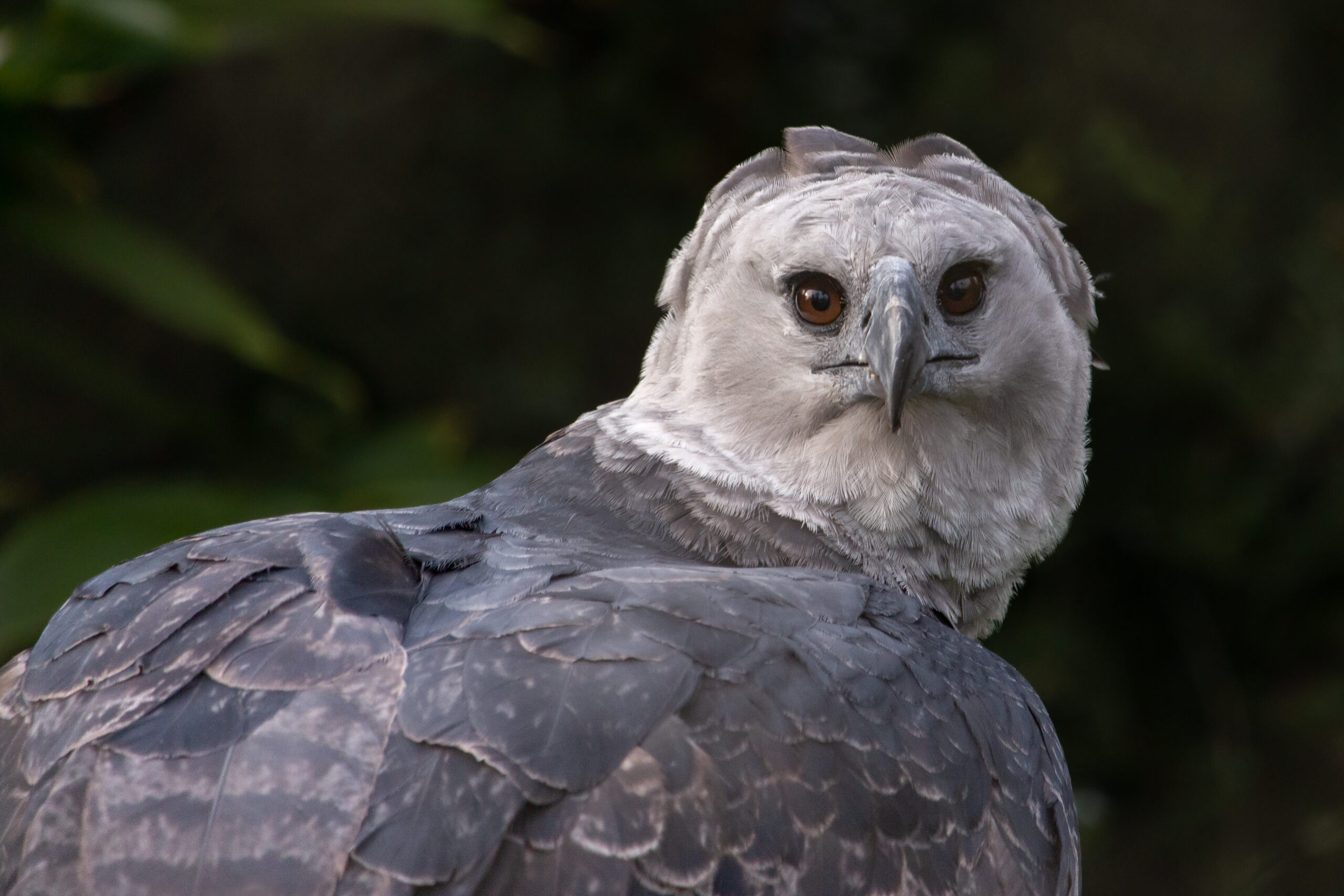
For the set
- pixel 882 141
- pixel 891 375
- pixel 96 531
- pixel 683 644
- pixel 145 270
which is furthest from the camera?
pixel 882 141

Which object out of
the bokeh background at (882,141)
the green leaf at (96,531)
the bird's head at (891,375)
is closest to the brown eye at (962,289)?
the bird's head at (891,375)

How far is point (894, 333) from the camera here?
2.31 meters

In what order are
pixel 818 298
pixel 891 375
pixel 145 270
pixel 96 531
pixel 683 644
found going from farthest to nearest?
pixel 145 270 < pixel 96 531 < pixel 818 298 < pixel 891 375 < pixel 683 644

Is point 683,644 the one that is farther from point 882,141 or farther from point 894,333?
point 882,141

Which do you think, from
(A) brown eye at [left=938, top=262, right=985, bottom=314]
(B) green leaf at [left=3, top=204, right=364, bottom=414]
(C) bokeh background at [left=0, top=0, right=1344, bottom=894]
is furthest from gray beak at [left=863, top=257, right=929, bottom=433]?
(C) bokeh background at [left=0, top=0, right=1344, bottom=894]

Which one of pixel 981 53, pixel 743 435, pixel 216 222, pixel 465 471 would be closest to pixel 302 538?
pixel 743 435

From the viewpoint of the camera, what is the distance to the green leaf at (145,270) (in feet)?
13.1

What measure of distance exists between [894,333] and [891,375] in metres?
0.08

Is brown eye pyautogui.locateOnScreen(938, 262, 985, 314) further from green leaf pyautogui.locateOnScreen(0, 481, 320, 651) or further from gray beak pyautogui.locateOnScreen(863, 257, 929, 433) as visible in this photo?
green leaf pyautogui.locateOnScreen(0, 481, 320, 651)

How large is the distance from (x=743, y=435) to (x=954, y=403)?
0.41 metres

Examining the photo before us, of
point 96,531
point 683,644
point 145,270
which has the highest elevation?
point 683,644

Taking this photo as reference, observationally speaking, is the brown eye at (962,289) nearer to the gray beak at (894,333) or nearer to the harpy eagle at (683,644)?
the harpy eagle at (683,644)

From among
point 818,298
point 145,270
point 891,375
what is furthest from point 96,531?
point 891,375

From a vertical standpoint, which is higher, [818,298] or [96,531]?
[818,298]
